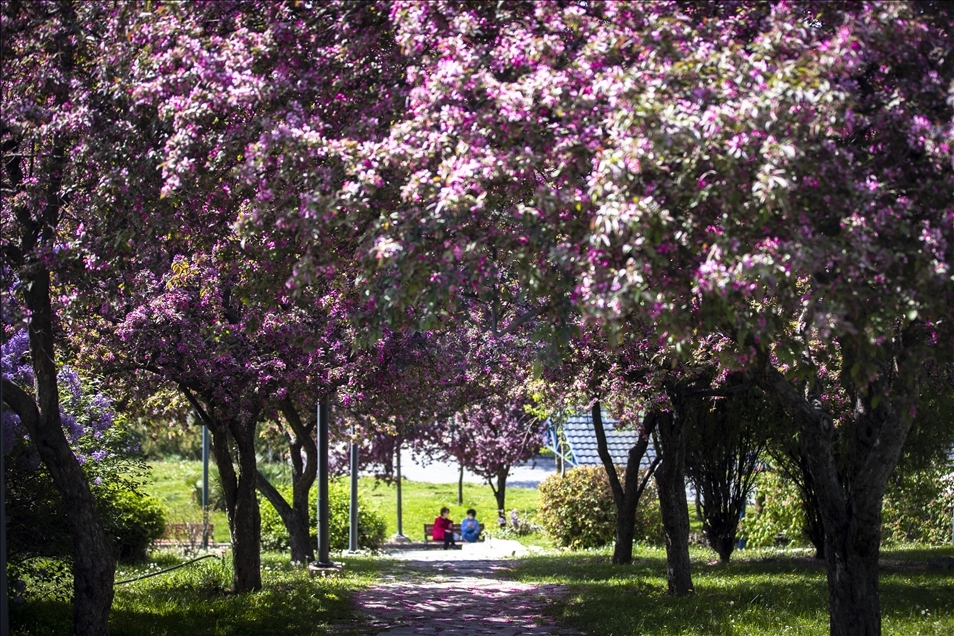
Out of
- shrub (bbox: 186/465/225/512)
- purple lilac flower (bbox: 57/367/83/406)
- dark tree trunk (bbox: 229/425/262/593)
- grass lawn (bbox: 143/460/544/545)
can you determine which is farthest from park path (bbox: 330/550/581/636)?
shrub (bbox: 186/465/225/512)

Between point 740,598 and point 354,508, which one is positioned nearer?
point 740,598

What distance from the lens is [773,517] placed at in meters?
23.5

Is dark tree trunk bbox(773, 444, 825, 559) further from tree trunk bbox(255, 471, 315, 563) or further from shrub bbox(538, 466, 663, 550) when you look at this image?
tree trunk bbox(255, 471, 315, 563)

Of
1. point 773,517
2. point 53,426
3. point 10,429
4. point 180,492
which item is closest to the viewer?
point 53,426

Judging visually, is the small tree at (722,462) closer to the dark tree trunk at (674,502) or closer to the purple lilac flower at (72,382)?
the dark tree trunk at (674,502)

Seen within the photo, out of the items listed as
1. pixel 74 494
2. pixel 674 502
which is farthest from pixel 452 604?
pixel 74 494

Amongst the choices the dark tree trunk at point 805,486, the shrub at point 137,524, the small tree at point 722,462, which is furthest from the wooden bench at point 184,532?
the dark tree trunk at point 805,486

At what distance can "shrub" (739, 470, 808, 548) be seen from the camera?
22.5 metres

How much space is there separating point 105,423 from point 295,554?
7.07 metres

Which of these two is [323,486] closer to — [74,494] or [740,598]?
[740,598]

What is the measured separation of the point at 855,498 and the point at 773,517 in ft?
49.2

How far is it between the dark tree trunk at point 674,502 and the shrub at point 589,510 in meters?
10.5

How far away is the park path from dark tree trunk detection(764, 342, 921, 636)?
345cm

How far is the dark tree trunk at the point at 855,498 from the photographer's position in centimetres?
896
